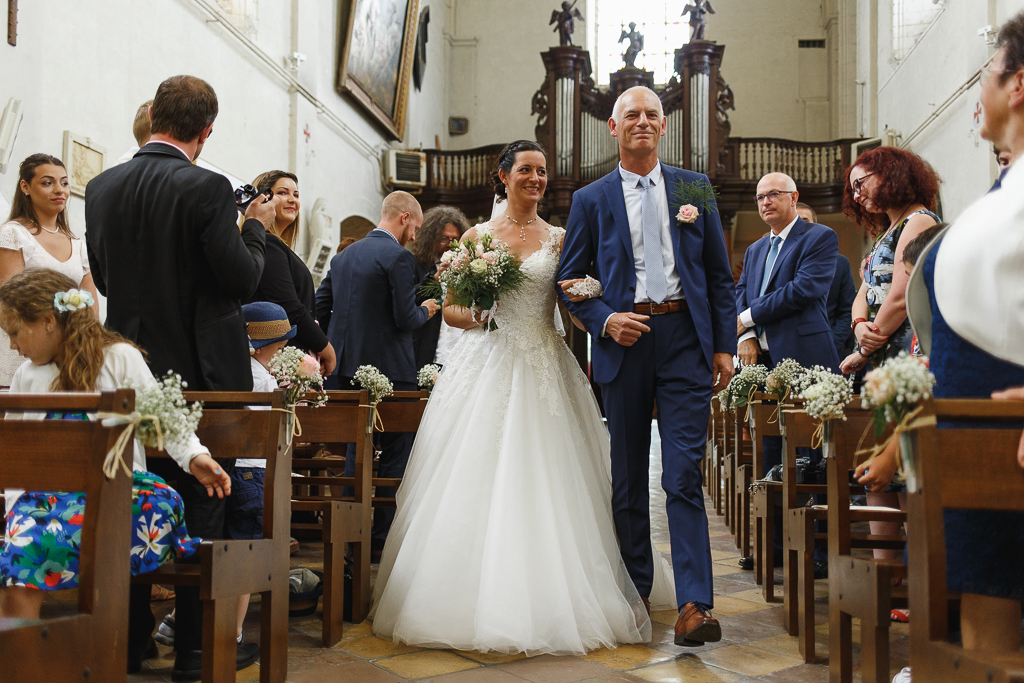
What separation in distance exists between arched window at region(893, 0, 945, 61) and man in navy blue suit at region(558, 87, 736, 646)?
11187 millimetres

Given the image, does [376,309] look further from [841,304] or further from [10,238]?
[841,304]

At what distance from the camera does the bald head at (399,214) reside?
16.1 ft

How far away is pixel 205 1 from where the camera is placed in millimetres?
8367

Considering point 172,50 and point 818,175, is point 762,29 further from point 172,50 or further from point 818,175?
point 172,50

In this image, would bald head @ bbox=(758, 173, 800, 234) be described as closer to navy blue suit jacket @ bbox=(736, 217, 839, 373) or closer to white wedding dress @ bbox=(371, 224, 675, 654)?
navy blue suit jacket @ bbox=(736, 217, 839, 373)

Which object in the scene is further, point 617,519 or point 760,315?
point 760,315

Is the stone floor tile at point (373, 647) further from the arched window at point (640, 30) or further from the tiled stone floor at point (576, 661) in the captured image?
the arched window at point (640, 30)

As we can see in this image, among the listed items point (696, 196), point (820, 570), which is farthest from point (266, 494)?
point (820, 570)

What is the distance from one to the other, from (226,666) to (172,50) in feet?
22.4

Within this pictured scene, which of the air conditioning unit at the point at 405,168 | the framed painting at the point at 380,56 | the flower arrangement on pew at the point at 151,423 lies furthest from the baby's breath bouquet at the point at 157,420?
the air conditioning unit at the point at 405,168

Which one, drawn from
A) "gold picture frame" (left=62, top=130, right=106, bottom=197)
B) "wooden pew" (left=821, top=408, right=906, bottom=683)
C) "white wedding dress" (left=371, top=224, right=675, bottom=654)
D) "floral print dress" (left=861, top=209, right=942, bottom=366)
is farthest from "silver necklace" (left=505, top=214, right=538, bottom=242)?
"gold picture frame" (left=62, top=130, right=106, bottom=197)

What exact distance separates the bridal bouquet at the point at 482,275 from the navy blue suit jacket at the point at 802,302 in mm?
1523

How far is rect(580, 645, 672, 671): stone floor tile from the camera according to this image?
285 centimetres

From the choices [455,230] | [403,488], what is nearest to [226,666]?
[403,488]
